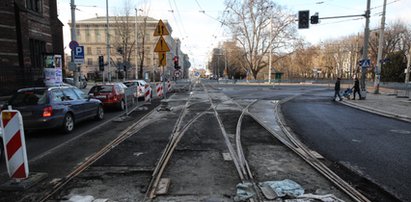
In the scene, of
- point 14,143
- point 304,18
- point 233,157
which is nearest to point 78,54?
point 14,143

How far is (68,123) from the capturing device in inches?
348

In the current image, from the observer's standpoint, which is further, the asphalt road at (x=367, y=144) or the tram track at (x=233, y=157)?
the asphalt road at (x=367, y=144)

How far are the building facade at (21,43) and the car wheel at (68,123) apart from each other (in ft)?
33.1

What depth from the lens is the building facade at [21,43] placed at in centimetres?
1761

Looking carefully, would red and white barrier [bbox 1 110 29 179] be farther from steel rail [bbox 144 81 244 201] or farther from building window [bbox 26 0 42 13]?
building window [bbox 26 0 42 13]

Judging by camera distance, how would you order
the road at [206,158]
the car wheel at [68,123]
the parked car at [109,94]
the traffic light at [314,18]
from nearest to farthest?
the road at [206,158] < the car wheel at [68,123] < the parked car at [109,94] < the traffic light at [314,18]

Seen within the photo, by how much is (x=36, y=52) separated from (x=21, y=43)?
101 inches

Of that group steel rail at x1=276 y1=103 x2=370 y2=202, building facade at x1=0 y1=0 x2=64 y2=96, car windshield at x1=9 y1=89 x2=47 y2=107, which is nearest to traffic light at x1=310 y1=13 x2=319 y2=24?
steel rail at x1=276 y1=103 x2=370 y2=202

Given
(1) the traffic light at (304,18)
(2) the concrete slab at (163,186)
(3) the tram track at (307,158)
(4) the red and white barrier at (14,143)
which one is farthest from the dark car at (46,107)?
(1) the traffic light at (304,18)

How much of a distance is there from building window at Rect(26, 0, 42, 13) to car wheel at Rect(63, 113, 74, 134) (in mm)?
15848

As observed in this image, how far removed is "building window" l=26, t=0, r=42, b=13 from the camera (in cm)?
2025

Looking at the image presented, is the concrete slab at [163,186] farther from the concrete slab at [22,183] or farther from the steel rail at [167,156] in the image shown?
the concrete slab at [22,183]

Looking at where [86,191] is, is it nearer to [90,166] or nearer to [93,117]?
[90,166]

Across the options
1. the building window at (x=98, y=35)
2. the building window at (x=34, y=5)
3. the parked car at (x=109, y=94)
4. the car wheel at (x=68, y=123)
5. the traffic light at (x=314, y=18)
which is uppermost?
the building window at (x=98, y=35)
